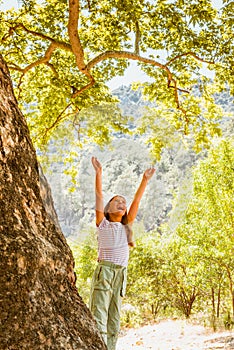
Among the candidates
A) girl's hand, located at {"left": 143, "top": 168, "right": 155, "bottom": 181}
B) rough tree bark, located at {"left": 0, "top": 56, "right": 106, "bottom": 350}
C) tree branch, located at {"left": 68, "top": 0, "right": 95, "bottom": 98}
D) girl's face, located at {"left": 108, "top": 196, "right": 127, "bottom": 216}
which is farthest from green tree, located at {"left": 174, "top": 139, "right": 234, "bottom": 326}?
rough tree bark, located at {"left": 0, "top": 56, "right": 106, "bottom": 350}

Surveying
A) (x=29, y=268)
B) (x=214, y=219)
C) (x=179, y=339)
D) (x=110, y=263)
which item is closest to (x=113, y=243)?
(x=110, y=263)

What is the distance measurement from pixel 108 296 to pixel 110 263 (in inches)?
Answer: 9.8

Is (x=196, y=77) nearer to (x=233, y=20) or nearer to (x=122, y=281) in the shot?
(x=233, y=20)

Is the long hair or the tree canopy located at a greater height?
the tree canopy

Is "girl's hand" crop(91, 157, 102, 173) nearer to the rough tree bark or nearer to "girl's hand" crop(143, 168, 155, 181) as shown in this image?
"girl's hand" crop(143, 168, 155, 181)

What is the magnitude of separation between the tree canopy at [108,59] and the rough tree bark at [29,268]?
5034 millimetres

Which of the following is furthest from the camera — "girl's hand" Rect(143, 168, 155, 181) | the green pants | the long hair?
"girl's hand" Rect(143, 168, 155, 181)

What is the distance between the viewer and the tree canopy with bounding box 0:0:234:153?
8.38m

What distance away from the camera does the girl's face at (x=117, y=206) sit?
3.54 m

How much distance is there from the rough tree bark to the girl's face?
1383 mm

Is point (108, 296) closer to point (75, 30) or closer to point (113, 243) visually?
point (113, 243)

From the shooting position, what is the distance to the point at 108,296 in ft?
10.6

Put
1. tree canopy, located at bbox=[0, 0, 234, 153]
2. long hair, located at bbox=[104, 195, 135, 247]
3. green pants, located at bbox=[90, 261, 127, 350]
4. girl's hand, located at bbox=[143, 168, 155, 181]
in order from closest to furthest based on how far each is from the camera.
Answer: green pants, located at bbox=[90, 261, 127, 350] < long hair, located at bbox=[104, 195, 135, 247] < girl's hand, located at bbox=[143, 168, 155, 181] < tree canopy, located at bbox=[0, 0, 234, 153]

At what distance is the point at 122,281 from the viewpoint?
10.9 ft
